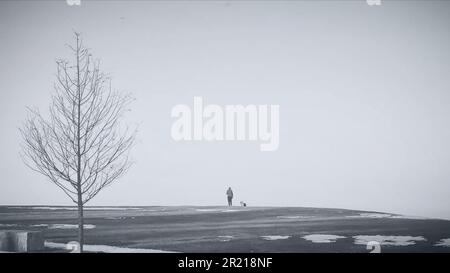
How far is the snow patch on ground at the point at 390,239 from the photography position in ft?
50.3

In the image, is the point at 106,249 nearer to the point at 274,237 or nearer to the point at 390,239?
the point at 274,237

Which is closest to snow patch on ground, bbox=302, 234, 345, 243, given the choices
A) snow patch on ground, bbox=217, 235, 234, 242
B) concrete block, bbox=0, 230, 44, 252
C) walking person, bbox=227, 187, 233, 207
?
snow patch on ground, bbox=217, 235, 234, 242

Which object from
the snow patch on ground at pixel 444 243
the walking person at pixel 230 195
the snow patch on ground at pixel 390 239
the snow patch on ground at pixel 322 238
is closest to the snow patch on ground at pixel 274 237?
the snow patch on ground at pixel 322 238

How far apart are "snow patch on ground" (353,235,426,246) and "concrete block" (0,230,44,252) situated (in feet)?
33.7

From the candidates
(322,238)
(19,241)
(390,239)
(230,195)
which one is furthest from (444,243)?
(230,195)

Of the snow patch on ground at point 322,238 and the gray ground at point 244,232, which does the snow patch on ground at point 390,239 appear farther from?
the snow patch on ground at point 322,238

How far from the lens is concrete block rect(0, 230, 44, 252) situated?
43.7 ft

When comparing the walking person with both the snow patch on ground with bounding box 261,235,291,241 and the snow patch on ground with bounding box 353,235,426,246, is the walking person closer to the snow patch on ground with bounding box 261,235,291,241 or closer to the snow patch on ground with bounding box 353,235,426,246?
the snow patch on ground with bounding box 261,235,291,241

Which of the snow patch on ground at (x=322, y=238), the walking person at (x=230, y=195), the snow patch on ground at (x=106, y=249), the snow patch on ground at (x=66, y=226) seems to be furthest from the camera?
the walking person at (x=230, y=195)

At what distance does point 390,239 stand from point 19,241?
12333 mm

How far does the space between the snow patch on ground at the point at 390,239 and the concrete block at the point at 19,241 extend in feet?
33.7
